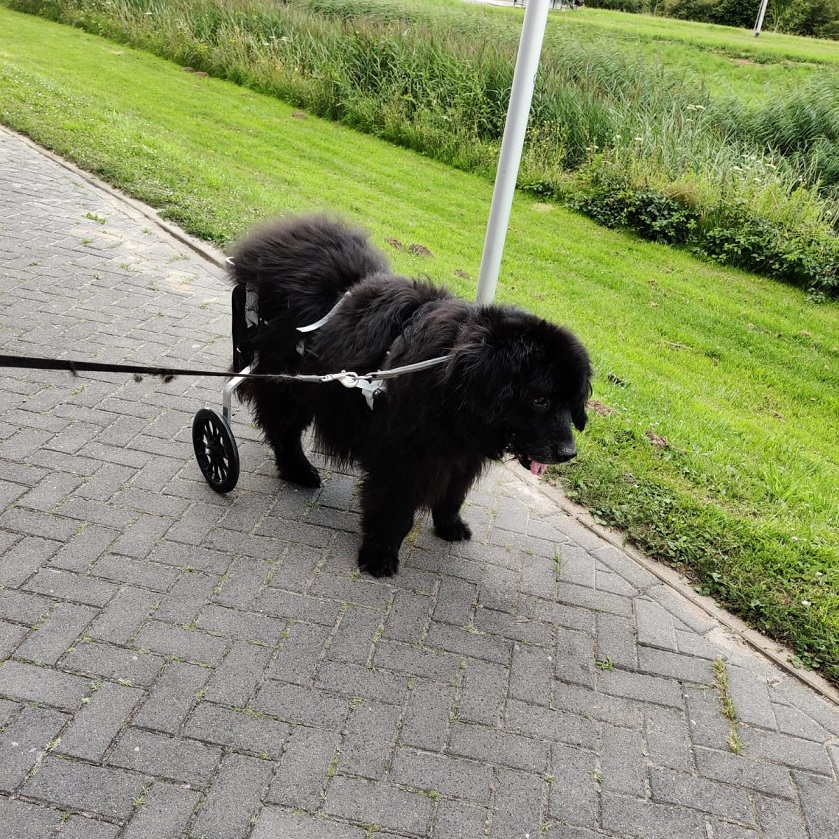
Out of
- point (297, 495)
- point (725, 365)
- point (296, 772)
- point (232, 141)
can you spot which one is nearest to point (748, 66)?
point (232, 141)

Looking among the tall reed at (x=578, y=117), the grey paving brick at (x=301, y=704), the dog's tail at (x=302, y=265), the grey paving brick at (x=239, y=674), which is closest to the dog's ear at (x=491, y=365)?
the dog's tail at (x=302, y=265)

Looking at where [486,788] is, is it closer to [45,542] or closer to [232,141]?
[45,542]

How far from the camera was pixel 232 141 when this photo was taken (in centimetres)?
1138

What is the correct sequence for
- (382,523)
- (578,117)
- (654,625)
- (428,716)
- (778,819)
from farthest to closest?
1. (578,117)
2. (654,625)
3. (382,523)
4. (428,716)
5. (778,819)

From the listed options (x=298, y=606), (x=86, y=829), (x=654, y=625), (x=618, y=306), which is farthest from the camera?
(x=618, y=306)

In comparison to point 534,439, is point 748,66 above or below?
above

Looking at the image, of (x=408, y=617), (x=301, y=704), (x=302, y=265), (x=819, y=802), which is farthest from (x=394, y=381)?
(x=819, y=802)

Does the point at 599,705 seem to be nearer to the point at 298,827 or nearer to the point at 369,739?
the point at 369,739

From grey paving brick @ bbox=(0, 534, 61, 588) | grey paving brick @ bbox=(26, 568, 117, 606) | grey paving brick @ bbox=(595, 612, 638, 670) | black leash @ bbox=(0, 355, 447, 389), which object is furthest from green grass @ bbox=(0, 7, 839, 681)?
grey paving brick @ bbox=(0, 534, 61, 588)

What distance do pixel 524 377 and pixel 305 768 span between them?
1.72 metres

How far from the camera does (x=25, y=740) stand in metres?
2.75

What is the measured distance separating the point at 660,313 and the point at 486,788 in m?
6.31

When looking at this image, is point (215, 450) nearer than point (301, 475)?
Yes

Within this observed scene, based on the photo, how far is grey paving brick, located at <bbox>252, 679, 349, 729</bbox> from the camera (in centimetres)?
299
